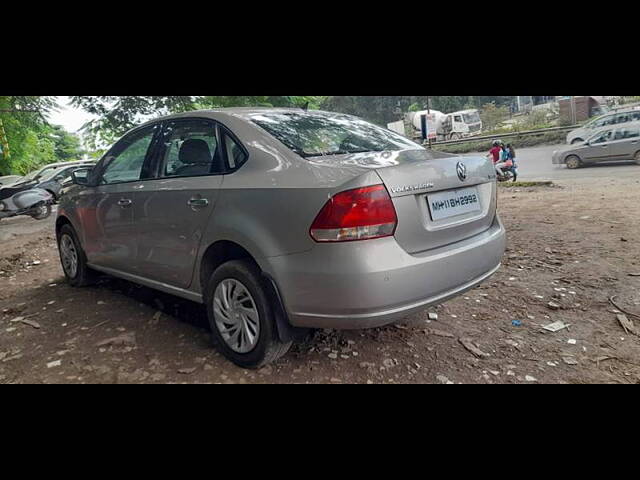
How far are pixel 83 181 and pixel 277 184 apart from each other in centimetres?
279

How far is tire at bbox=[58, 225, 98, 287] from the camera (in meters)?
4.52

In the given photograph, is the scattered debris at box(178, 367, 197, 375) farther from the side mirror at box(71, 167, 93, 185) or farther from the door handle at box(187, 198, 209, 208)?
the side mirror at box(71, 167, 93, 185)

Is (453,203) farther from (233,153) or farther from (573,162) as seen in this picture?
(573,162)

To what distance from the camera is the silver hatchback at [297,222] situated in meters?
2.25

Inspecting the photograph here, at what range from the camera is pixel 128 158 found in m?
3.82

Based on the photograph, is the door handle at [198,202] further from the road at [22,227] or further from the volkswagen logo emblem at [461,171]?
the road at [22,227]

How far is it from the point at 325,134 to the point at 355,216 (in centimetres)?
100

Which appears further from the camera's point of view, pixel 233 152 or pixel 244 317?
pixel 233 152

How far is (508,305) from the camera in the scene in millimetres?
3613

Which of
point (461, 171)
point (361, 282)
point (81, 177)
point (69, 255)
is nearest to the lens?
point (361, 282)

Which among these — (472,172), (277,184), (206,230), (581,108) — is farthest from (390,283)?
(581,108)

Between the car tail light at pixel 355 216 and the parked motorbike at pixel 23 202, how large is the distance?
38.4 feet

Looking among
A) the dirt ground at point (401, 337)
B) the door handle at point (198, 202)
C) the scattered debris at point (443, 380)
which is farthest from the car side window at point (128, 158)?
the scattered debris at point (443, 380)

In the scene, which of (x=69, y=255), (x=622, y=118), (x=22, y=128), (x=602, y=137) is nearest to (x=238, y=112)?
(x=69, y=255)
